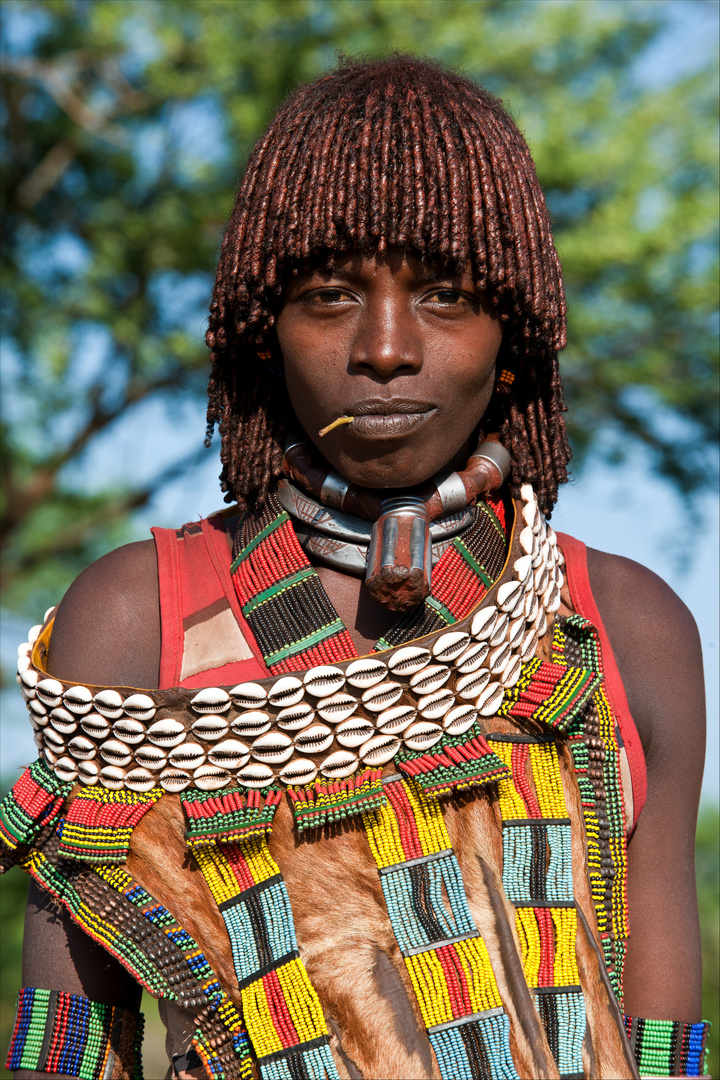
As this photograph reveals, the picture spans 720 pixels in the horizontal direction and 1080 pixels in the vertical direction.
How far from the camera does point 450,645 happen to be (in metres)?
1.85

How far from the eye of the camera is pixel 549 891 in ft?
6.31

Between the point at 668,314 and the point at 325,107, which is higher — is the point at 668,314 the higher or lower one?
the higher one

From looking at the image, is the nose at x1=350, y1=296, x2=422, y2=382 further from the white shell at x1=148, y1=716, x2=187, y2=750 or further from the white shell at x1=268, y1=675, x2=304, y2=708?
the white shell at x1=148, y1=716, x2=187, y2=750

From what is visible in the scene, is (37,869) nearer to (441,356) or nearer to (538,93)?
(441,356)

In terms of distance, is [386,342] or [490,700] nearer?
[386,342]

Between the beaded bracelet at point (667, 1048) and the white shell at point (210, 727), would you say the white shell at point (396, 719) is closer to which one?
the white shell at point (210, 727)

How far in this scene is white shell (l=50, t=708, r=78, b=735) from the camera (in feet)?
6.26

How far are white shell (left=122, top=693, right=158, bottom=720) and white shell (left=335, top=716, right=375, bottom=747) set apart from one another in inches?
11.8

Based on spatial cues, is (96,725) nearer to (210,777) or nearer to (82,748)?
(82,748)

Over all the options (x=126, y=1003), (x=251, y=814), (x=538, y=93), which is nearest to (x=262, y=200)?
(x=251, y=814)

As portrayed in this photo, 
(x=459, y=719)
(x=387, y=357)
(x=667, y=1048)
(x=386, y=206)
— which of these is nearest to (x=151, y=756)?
(x=459, y=719)

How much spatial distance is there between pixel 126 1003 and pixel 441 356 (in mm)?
1277

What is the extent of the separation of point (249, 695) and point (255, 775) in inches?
5.5

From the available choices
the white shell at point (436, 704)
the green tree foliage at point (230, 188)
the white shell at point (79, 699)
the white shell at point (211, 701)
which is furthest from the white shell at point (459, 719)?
the green tree foliage at point (230, 188)
